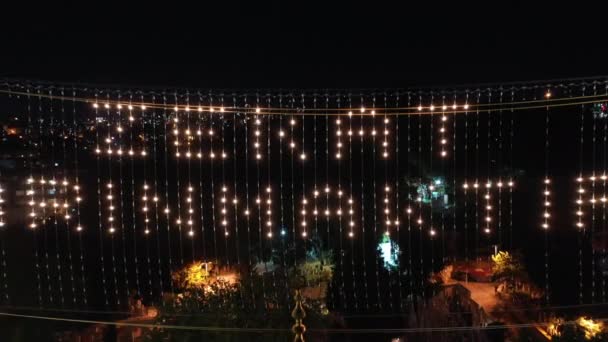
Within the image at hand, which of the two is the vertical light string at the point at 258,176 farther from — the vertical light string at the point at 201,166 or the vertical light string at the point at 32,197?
the vertical light string at the point at 32,197

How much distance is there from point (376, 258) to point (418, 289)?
71 cm

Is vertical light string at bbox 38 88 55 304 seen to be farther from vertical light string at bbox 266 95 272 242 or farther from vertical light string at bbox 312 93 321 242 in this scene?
vertical light string at bbox 312 93 321 242

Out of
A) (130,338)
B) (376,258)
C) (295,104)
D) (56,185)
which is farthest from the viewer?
(376,258)

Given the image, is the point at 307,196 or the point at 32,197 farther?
the point at 307,196

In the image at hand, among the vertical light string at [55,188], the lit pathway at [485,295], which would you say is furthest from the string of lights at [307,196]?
the lit pathway at [485,295]

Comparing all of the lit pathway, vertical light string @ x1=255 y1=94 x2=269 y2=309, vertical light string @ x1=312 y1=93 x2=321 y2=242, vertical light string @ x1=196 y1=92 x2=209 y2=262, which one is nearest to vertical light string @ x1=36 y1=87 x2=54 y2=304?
vertical light string @ x1=196 y1=92 x2=209 y2=262

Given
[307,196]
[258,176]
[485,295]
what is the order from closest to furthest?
[258,176]
[307,196]
[485,295]

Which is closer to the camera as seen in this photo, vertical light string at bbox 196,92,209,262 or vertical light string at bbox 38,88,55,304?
vertical light string at bbox 196,92,209,262

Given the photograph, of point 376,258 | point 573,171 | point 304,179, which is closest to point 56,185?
point 304,179

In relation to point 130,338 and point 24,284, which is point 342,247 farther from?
point 24,284

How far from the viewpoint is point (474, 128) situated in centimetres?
615

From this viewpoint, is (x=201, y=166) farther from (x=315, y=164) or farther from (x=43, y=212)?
(x=43, y=212)

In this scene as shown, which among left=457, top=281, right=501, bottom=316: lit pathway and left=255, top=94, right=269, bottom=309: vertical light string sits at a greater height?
left=255, top=94, right=269, bottom=309: vertical light string

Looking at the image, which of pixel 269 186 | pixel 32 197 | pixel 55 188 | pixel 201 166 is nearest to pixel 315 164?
pixel 269 186
